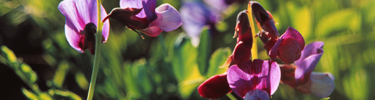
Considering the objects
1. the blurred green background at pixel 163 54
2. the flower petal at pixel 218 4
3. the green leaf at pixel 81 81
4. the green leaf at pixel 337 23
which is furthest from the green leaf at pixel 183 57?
the flower petal at pixel 218 4

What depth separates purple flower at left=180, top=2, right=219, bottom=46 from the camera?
43.3 inches

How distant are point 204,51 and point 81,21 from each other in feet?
0.99

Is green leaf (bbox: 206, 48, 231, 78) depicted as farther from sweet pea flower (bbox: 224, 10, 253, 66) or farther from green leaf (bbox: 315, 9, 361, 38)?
green leaf (bbox: 315, 9, 361, 38)

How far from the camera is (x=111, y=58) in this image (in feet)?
3.03

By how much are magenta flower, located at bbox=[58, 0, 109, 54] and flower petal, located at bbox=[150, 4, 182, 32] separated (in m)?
0.07

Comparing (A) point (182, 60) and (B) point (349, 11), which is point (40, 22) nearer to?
(A) point (182, 60)

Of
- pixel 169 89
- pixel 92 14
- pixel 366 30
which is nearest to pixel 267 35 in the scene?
pixel 92 14

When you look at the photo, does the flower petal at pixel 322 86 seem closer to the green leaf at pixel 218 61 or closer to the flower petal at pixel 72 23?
the green leaf at pixel 218 61

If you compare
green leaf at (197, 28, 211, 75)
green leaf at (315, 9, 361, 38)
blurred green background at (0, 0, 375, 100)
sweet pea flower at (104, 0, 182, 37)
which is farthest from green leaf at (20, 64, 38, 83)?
green leaf at (315, 9, 361, 38)

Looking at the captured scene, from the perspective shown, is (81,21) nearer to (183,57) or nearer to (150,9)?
(150,9)

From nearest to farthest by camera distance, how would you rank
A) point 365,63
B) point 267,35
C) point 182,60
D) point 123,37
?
1. point 267,35
2. point 182,60
3. point 365,63
4. point 123,37

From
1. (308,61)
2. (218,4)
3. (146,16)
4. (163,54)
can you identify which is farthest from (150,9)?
(218,4)

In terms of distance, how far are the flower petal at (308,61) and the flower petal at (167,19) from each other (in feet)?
0.57

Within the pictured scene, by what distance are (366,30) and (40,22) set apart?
81cm
